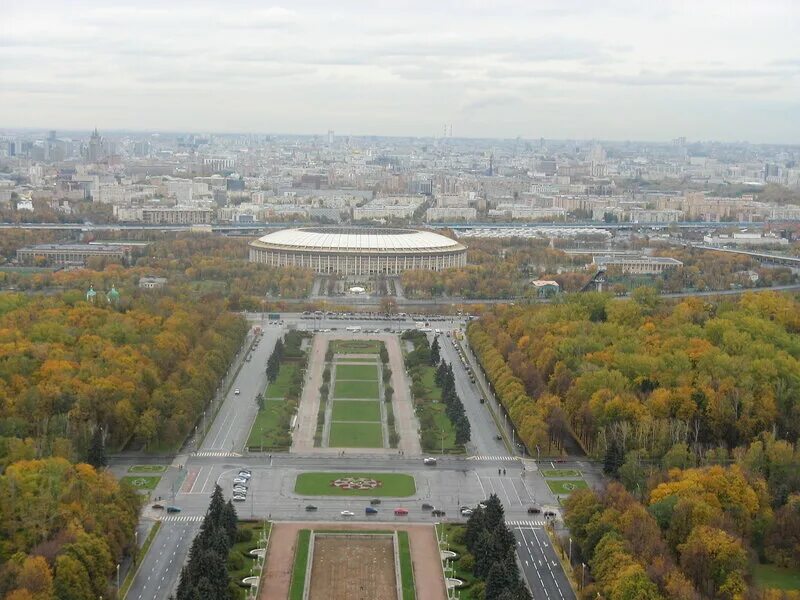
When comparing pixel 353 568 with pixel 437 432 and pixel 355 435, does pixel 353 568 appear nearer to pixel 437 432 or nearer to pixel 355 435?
pixel 355 435

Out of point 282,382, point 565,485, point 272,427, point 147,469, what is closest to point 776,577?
point 565,485

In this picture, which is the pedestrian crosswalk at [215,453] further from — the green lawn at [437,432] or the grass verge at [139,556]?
the green lawn at [437,432]

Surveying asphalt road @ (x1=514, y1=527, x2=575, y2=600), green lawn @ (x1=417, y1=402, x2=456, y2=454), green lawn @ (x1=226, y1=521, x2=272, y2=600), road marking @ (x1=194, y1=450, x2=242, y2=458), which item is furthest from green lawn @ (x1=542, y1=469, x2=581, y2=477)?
road marking @ (x1=194, y1=450, x2=242, y2=458)

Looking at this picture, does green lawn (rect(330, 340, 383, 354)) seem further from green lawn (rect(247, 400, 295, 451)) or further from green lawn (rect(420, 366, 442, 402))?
green lawn (rect(247, 400, 295, 451))

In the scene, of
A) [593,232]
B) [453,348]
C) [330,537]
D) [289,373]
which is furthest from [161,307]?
[593,232]

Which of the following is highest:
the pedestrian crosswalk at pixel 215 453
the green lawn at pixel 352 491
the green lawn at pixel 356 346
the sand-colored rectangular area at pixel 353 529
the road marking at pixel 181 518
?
the sand-colored rectangular area at pixel 353 529

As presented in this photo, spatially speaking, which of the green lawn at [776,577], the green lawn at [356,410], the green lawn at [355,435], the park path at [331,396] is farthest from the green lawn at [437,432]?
the green lawn at [776,577]
